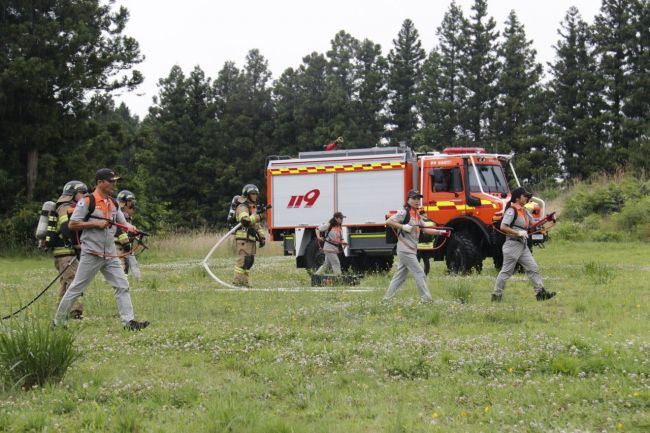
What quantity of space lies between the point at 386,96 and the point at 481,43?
933cm

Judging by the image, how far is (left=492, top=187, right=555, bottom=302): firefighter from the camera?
41.1 ft

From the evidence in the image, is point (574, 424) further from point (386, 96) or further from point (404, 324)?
point (386, 96)

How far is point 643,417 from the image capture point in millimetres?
5879

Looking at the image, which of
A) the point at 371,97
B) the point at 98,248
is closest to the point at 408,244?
the point at 98,248

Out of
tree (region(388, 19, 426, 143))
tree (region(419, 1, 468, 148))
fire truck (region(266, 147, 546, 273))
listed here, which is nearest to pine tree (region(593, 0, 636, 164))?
tree (region(419, 1, 468, 148))

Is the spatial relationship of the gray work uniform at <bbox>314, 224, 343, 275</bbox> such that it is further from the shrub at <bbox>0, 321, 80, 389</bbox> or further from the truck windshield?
the shrub at <bbox>0, 321, 80, 389</bbox>

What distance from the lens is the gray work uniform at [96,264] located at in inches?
390

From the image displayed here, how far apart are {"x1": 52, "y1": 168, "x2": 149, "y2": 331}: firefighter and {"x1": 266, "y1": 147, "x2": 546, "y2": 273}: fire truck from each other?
872 cm

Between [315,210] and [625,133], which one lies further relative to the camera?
[625,133]

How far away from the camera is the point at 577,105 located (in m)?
52.5

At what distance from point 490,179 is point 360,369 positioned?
11631 millimetres

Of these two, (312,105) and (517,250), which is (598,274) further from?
(312,105)

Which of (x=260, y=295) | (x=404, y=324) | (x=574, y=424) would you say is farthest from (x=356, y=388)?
(x=260, y=295)

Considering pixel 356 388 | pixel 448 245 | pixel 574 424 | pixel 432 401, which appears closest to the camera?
pixel 574 424
